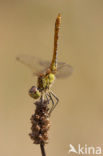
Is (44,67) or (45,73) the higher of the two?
(44,67)

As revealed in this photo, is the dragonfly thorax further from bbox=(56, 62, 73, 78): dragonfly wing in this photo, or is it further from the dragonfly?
bbox=(56, 62, 73, 78): dragonfly wing

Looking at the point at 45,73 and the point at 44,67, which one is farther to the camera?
the point at 44,67

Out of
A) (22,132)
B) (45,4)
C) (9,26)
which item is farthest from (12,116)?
(45,4)

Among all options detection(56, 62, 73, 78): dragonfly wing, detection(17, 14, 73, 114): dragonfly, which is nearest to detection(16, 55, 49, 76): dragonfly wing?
detection(17, 14, 73, 114): dragonfly

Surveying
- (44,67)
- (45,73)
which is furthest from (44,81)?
(44,67)

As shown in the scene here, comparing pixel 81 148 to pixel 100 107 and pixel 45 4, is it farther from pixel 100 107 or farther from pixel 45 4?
pixel 45 4

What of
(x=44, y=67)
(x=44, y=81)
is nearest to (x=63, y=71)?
(x=44, y=67)

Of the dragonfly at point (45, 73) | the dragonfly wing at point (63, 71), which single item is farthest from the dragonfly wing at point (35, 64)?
the dragonfly wing at point (63, 71)

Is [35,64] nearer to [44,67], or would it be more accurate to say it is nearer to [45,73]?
[44,67]

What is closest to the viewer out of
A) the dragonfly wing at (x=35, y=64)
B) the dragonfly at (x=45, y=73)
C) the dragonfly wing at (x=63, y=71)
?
the dragonfly at (x=45, y=73)

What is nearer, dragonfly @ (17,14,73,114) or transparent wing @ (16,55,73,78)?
dragonfly @ (17,14,73,114)

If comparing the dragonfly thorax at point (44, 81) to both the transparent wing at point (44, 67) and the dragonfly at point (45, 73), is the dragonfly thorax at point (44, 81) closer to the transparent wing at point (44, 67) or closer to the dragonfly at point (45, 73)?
the dragonfly at point (45, 73)

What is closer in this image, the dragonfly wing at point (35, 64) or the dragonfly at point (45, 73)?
the dragonfly at point (45, 73)
